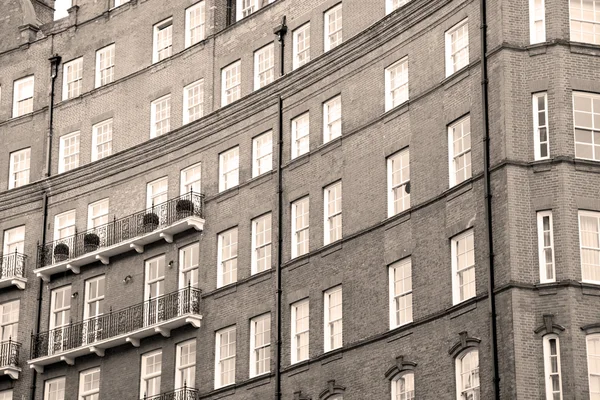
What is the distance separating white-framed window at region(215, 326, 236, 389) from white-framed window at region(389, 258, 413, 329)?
342 inches

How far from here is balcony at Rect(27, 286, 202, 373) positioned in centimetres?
6353

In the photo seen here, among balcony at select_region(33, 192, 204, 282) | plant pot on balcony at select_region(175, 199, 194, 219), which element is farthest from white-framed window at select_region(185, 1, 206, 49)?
plant pot on balcony at select_region(175, 199, 194, 219)

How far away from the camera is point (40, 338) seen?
69125 millimetres

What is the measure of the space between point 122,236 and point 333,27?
12.8 metres

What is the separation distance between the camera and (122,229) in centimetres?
6769

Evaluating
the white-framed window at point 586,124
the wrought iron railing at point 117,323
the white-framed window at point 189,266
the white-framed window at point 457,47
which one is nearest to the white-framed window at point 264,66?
the white-framed window at point 189,266

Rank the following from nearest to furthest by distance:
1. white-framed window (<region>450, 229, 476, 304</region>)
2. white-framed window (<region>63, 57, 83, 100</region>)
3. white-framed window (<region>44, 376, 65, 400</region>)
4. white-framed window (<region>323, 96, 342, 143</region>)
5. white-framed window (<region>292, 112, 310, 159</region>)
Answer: white-framed window (<region>450, 229, 476, 304</region>), white-framed window (<region>323, 96, 342, 143</region>), white-framed window (<region>292, 112, 310, 159</region>), white-framed window (<region>44, 376, 65, 400</region>), white-framed window (<region>63, 57, 83, 100</region>)

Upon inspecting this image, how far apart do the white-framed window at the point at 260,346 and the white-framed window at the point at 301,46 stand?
31.7 ft

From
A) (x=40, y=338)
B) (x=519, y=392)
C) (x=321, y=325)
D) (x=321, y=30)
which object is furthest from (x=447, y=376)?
(x=40, y=338)

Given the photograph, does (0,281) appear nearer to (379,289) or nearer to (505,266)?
(379,289)

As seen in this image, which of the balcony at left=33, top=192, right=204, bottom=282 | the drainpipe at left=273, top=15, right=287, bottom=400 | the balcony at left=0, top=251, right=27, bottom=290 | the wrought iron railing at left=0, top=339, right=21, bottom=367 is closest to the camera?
the drainpipe at left=273, top=15, right=287, bottom=400

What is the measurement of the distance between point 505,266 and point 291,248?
40.3 feet

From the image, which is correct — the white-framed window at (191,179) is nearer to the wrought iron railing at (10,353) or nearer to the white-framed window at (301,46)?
the white-framed window at (301,46)

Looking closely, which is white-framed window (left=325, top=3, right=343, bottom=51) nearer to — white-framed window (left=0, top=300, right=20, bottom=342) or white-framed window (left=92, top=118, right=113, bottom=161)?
white-framed window (left=92, top=118, right=113, bottom=161)
